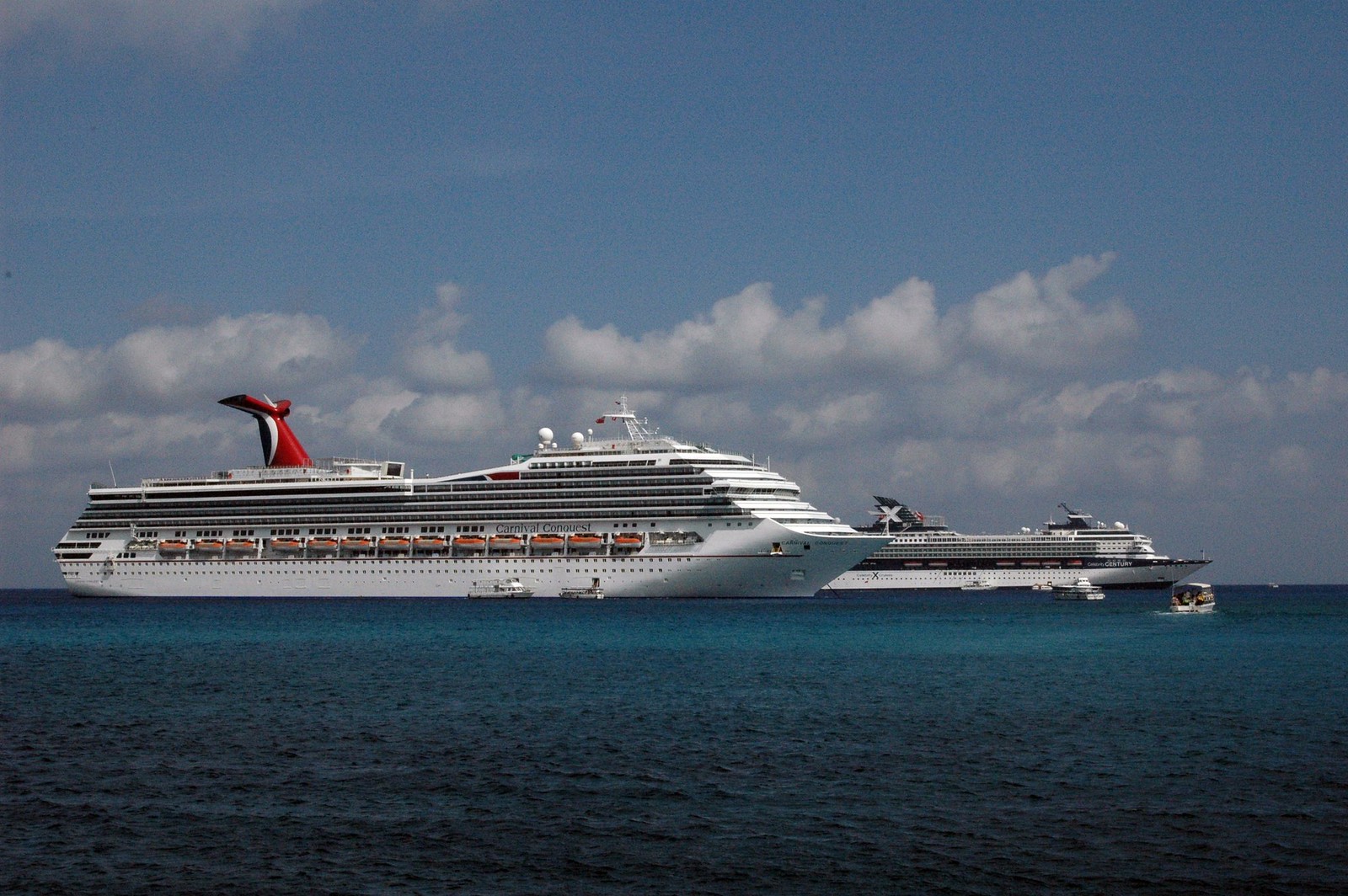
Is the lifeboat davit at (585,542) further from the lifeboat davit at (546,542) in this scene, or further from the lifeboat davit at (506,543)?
the lifeboat davit at (506,543)

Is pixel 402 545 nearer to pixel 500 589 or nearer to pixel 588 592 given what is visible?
Result: pixel 500 589

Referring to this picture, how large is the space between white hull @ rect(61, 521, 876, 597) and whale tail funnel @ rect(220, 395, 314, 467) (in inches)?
583

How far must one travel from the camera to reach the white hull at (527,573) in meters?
90.9

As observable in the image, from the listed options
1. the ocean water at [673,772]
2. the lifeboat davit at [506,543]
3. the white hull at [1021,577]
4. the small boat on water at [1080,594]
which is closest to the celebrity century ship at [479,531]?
the lifeboat davit at [506,543]

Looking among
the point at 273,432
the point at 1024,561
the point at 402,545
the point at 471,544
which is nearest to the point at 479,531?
the point at 471,544

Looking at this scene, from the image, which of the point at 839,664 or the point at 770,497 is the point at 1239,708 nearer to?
the point at 839,664

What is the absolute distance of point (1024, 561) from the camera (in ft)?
491

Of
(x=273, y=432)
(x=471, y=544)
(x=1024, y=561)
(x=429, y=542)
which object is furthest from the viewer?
(x=1024, y=561)

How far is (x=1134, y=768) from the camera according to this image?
2552cm

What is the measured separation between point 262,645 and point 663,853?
42102 millimetres

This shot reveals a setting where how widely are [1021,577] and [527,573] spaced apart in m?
74.1

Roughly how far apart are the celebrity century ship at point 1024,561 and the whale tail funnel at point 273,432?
65.2 m

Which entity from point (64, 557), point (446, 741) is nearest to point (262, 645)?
point (446, 741)

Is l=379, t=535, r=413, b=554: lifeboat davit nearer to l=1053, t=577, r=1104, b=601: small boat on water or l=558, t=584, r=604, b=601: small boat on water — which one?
l=558, t=584, r=604, b=601: small boat on water
